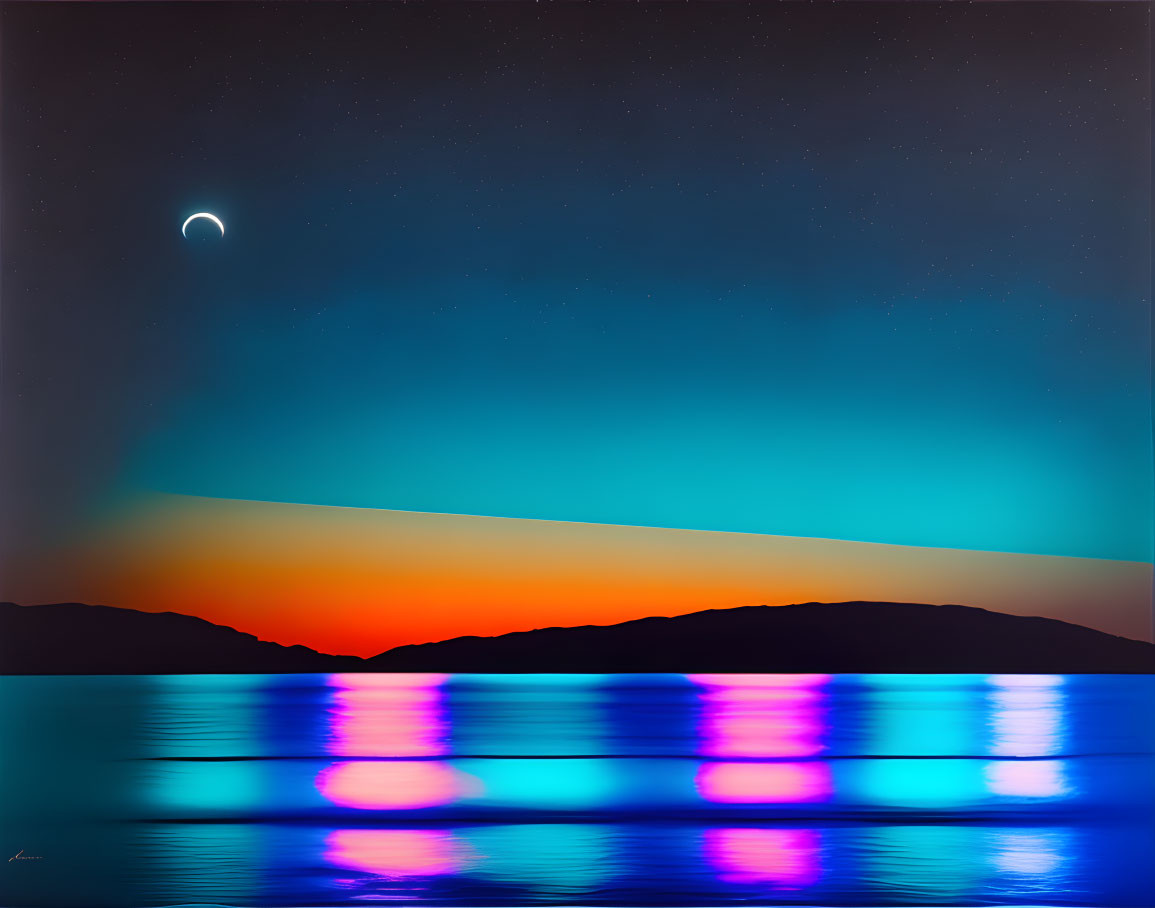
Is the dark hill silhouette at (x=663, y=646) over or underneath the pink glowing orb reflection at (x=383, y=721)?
over

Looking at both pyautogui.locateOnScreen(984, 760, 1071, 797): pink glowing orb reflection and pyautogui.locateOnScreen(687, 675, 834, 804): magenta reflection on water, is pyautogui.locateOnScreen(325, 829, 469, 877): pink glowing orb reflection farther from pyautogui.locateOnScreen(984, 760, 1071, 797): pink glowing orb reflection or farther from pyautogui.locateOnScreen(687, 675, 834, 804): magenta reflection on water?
pyautogui.locateOnScreen(984, 760, 1071, 797): pink glowing orb reflection

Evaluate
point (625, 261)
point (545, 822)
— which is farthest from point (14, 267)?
point (545, 822)

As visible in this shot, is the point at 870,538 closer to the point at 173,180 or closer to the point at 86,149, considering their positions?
the point at 173,180

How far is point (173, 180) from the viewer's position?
337 centimetres

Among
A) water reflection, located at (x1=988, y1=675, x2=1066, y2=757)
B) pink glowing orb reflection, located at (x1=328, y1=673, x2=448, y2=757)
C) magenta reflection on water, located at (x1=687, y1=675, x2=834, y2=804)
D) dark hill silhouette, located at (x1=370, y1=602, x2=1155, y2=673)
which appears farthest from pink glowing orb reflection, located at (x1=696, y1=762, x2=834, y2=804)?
pink glowing orb reflection, located at (x1=328, y1=673, x2=448, y2=757)

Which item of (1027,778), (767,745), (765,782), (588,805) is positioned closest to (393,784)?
(588,805)

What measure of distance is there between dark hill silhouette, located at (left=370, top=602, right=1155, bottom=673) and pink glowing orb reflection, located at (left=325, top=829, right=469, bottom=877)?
2.26ft

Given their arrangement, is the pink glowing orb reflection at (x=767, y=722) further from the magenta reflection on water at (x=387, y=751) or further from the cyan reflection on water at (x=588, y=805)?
the magenta reflection on water at (x=387, y=751)

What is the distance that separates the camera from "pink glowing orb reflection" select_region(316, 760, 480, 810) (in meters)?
3.30

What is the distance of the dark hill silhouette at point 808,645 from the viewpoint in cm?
335

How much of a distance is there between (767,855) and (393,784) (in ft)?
4.34

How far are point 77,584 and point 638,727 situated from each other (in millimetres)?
2594

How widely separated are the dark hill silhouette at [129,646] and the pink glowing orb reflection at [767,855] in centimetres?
127

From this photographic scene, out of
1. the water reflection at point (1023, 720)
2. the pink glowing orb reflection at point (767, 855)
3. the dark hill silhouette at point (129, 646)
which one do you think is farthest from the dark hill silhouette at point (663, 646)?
the pink glowing orb reflection at point (767, 855)
